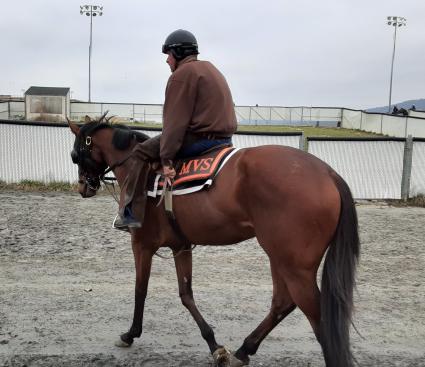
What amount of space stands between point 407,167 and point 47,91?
1426 inches

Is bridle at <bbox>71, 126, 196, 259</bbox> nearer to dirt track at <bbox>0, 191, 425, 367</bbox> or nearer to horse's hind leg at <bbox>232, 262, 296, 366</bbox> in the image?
dirt track at <bbox>0, 191, 425, 367</bbox>

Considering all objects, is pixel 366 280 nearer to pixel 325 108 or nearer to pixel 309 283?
pixel 309 283

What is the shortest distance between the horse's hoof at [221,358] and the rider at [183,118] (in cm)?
124

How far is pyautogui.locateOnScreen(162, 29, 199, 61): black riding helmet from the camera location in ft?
13.6

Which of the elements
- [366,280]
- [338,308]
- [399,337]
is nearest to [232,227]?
[338,308]

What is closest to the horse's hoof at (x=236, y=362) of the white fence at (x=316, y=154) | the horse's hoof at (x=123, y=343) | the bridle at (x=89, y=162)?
the horse's hoof at (x=123, y=343)

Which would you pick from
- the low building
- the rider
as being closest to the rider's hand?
the rider

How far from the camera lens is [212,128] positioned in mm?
4016

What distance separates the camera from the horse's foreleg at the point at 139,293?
433 cm

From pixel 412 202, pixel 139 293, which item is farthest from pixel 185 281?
pixel 412 202

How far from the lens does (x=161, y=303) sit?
5375 millimetres

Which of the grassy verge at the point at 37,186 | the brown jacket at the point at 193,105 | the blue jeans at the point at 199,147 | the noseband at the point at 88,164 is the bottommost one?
the grassy verge at the point at 37,186

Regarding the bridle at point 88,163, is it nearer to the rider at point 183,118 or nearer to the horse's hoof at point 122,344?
the rider at point 183,118

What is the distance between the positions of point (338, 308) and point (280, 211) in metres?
0.77
